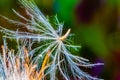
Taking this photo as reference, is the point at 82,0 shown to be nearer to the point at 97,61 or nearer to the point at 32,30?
the point at 97,61

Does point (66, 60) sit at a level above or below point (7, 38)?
below

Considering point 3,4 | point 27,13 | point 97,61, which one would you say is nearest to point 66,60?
point 27,13

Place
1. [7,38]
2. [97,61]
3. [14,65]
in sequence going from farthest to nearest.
Result: [97,61] < [7,38] < [14,65]

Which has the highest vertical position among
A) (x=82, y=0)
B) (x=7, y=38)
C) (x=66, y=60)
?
(x=82, y=0)

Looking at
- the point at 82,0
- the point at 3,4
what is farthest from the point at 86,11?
the point at 3,4

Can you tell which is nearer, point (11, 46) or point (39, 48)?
point (39, 48)

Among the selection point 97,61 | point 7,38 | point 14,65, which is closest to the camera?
point 14,65
